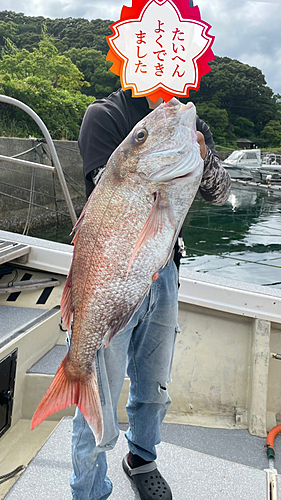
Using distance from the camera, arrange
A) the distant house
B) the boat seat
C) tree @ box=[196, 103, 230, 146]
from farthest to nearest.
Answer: the distant house → tree @ box=[196, 103, 230, 146] → the boat seat

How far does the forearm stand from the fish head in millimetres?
227

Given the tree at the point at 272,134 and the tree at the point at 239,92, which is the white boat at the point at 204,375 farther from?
the tree at the point at 272,134

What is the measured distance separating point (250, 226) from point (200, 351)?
15195 mm

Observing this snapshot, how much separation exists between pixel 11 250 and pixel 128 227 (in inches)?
89.7

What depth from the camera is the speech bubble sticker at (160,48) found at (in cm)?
128

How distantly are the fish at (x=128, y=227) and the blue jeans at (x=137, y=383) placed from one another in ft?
0.44

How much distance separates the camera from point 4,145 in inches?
468

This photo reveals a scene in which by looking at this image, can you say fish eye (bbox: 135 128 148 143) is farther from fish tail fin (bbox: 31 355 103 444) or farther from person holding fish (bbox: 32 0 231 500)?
fish tail fin (bbox: 31 355 103 444)

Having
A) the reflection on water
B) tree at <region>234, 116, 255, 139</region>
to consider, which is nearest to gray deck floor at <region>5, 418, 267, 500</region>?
the reflection on water

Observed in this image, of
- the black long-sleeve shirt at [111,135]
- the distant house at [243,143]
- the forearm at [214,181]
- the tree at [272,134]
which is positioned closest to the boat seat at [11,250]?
the black long-sleeve shirt at [111,135]

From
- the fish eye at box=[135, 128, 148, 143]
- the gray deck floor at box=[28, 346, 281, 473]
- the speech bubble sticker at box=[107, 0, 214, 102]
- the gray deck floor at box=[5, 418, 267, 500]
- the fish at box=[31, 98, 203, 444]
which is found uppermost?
the speech bubble sticker at box=[107, 0, 214, 102]

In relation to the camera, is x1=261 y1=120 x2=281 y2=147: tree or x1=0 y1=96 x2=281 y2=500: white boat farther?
x1=261 y1=120 x2=281 y2=147: tree

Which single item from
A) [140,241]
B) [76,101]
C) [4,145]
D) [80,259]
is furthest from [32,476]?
[76,101]

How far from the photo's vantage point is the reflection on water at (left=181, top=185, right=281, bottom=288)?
1005cm
